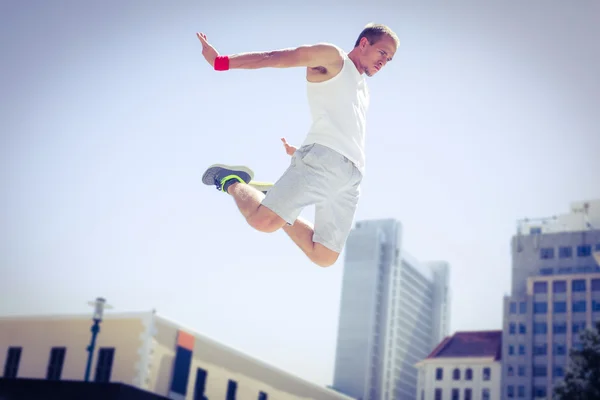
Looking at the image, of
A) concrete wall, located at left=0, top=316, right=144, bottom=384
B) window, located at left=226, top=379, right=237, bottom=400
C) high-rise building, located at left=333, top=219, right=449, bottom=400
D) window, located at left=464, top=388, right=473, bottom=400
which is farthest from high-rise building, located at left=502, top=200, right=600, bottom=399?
concrete wall, located at left=0, top=316, right=144, bottom=384

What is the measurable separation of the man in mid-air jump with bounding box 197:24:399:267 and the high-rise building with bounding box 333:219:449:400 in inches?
5095

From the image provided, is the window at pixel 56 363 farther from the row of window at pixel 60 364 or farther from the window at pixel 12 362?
the window at pixel 12 362

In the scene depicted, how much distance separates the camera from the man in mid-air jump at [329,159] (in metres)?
4.29

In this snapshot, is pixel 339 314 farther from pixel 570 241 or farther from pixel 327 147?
pixel 327 147

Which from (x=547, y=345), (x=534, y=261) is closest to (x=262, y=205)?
(x=547, y=345)

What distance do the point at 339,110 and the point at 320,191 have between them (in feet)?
1.63

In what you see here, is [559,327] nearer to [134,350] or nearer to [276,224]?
[134,350]

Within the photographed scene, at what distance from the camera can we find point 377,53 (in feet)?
14.4

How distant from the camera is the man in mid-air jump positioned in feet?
14.1

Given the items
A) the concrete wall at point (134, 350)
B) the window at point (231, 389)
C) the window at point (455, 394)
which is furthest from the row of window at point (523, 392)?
the window at point (231, 389)

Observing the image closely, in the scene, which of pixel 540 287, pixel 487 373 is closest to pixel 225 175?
pixel 487 373

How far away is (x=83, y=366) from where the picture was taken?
26141mm

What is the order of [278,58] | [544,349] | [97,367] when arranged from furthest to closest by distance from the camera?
1. [544,349]
2. [97,367]
3. [278,58]

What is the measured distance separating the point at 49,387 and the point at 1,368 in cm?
1134
